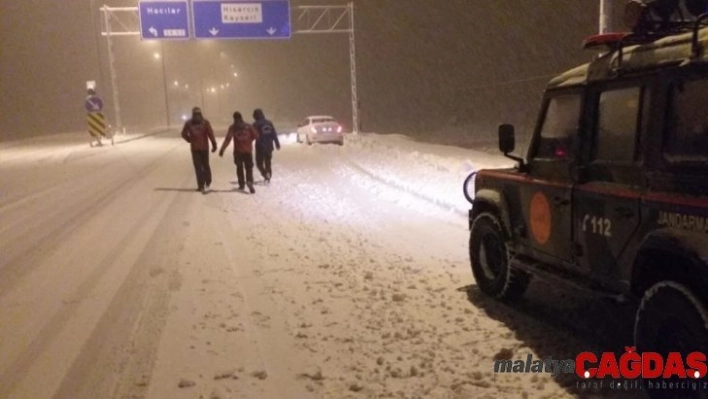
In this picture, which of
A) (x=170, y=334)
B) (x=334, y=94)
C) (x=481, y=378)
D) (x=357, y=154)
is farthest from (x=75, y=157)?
(x=334, y=94)

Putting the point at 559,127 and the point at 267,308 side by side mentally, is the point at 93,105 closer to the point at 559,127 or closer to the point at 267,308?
the point at 267,308

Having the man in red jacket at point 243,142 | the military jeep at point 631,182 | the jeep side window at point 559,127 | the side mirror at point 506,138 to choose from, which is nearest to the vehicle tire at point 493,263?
the military jeep at point 631,182

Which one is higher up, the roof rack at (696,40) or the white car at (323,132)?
the roof rack at (696,40)

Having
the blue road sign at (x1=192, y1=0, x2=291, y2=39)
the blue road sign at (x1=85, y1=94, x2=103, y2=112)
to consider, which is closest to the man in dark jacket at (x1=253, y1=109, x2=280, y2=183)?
the blue road sign at (x1=85, y1=94, x2=103, y2=112)

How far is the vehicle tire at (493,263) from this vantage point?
5945mm

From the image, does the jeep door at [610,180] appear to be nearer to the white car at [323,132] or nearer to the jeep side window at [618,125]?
the jeep side window at [618,125]

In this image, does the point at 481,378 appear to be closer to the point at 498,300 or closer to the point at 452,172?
the point at 498,300

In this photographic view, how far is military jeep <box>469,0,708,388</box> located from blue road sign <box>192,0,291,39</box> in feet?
100

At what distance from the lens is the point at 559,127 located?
17.5 feet

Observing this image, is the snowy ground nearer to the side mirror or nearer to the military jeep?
the military jeep

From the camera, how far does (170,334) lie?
5.54m

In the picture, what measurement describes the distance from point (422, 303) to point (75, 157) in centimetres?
2232

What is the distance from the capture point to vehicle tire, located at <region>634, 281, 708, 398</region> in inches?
137

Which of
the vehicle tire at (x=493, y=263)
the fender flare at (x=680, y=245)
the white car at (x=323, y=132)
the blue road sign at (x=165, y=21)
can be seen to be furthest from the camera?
the blue road sign at (x=165, y=21)
